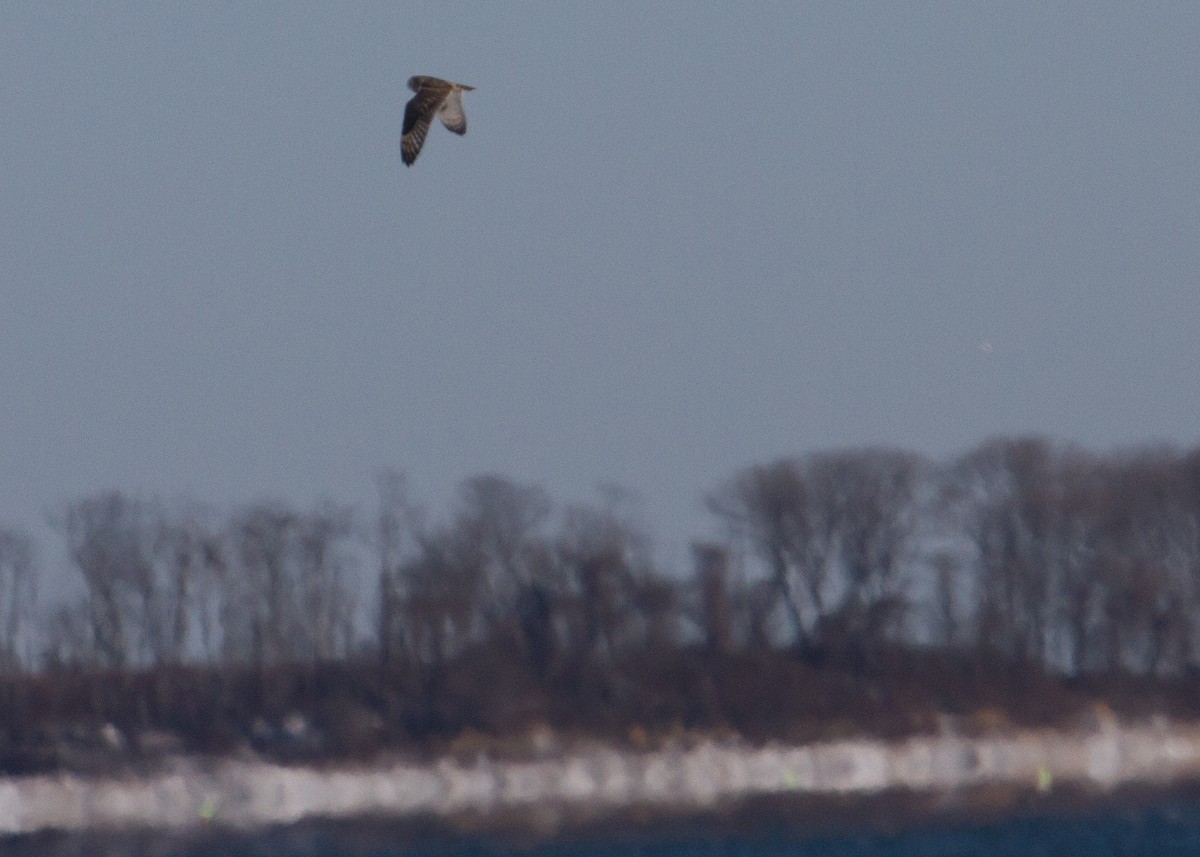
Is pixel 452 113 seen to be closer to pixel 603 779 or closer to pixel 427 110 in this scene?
pixel 427 110

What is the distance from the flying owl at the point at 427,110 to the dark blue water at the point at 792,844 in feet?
54.9

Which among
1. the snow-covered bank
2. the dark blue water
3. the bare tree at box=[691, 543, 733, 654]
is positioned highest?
the bare tree at box=[691, 543, 733, 654]

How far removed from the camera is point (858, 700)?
53062 millimetres

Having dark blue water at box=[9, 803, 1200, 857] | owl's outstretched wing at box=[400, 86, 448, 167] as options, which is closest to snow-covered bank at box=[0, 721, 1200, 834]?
dark blue water at box=[9, 803, 1200, 857]

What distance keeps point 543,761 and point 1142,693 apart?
13.1 m

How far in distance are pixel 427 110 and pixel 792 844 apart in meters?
18.9

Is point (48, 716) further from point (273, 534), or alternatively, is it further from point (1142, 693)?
point (1142, 693)

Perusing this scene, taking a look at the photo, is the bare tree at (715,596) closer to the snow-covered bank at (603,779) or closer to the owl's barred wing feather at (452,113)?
the snow-covered bank at (603,779)

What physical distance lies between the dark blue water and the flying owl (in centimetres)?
1675

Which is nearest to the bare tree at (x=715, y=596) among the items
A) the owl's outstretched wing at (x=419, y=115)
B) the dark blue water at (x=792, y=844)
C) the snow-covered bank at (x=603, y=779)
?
the snow-covered bank at (x=603, y=779)

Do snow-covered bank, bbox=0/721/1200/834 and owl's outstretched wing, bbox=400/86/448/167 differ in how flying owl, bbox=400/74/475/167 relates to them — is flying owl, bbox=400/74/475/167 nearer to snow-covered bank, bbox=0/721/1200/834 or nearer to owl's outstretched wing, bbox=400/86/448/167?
owl's outstretched wing, bbox=400/86/448/167

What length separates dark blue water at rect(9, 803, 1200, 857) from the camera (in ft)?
112

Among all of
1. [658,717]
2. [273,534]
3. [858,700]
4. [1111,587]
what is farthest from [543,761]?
[273,534]

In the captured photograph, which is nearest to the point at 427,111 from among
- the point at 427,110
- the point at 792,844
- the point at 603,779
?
the point at 427,110
